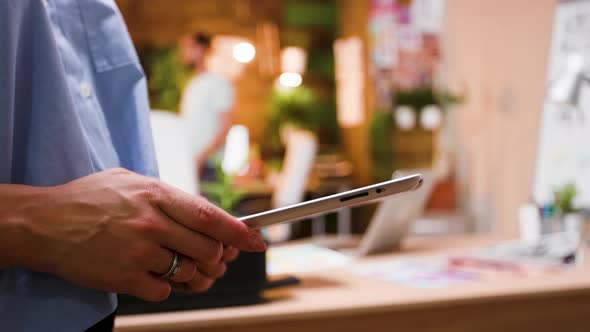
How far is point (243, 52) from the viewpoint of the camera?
20.9 ft

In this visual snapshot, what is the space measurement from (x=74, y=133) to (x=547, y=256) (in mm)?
1286

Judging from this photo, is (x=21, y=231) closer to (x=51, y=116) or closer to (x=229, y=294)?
(x=51, y=116)

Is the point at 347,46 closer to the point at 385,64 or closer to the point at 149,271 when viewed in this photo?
the point at 385,64

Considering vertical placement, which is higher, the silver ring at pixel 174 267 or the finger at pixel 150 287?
the silver ring at pixel 174 267

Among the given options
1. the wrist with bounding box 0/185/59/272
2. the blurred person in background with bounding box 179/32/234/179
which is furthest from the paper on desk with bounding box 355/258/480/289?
the blurred person in background with bounding box 179/32/234/179

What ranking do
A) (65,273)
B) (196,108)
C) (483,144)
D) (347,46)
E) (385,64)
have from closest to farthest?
(65,273) → (483,144) → (196,108) → (385,64) → (347,46)

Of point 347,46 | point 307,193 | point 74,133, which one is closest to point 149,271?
point 74,133

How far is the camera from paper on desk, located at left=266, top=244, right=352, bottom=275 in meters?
1.46

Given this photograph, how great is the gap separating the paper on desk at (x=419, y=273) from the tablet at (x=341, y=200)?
68cm

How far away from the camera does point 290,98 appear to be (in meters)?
6.64

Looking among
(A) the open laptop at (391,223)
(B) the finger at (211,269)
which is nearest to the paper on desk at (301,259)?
(A) the open laptop at (391,223)

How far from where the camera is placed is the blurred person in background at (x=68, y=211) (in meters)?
0.55

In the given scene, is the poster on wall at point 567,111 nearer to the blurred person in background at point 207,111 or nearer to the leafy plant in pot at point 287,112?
the blurred person in background at point 207,111

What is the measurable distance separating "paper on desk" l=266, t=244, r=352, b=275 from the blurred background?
21 cm
